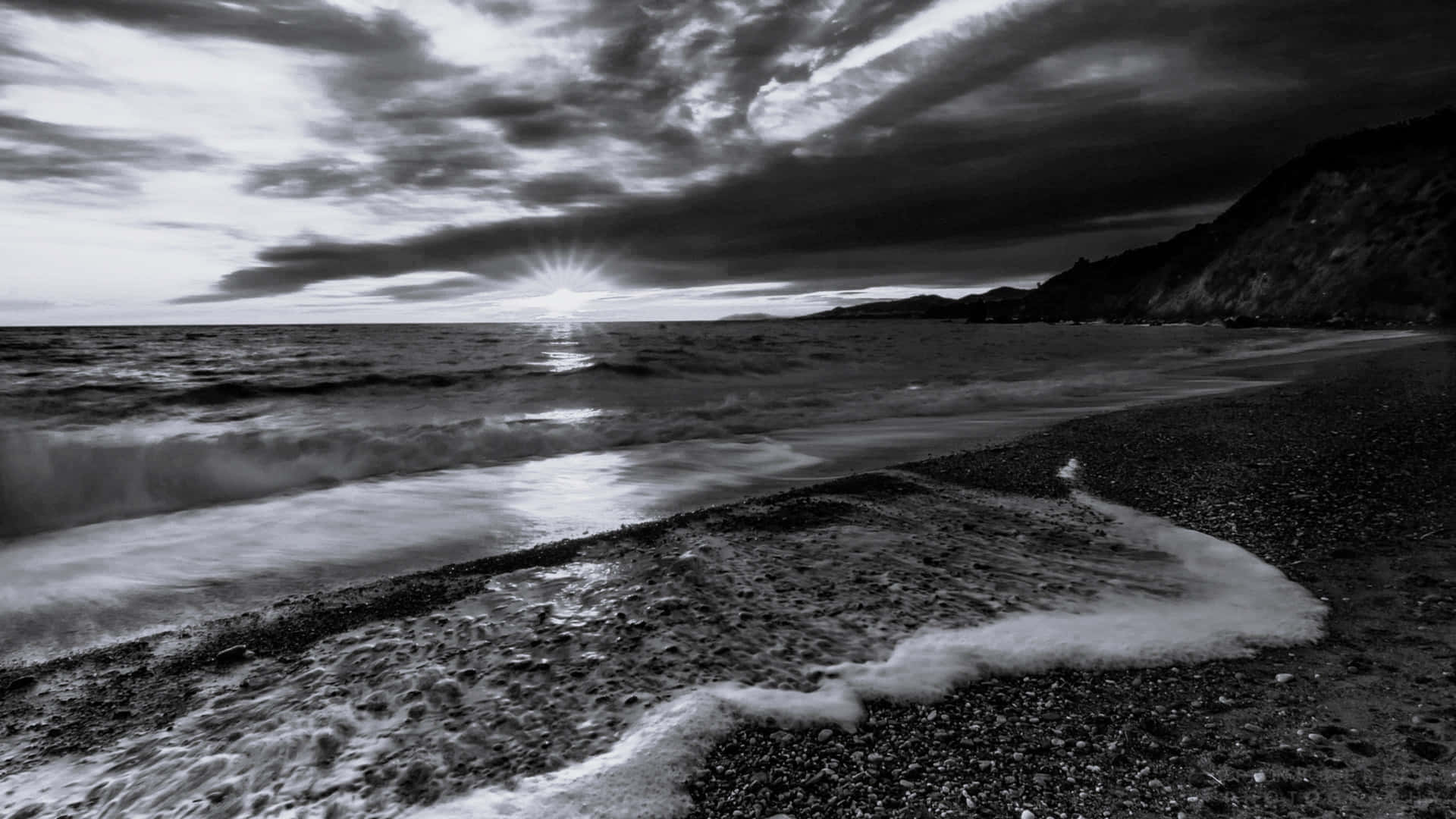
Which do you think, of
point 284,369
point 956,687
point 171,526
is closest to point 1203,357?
point 956,687

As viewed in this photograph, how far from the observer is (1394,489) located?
17.7 ft

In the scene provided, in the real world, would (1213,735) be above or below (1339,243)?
below

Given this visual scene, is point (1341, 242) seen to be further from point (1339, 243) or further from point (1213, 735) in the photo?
point (1213, 735)

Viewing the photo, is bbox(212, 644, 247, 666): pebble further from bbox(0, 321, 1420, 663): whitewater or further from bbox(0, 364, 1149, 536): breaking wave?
bbox(0, 364, 1149, 536): breaking wave

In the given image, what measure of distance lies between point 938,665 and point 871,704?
480 mm

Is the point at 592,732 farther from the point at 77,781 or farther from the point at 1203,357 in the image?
the point at 1203,357

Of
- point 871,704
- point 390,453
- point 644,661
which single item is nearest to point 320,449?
point 390,453

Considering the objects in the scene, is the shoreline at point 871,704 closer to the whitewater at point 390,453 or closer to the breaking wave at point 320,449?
the whitewater at point 390,453

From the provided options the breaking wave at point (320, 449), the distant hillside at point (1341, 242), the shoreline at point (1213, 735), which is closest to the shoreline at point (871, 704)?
the shoreline at point (1213, 735)

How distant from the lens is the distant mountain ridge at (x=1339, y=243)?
127 ft

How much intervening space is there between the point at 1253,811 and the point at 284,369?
1259 inches

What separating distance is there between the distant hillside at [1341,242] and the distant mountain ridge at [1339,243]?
91 mm

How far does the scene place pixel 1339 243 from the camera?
47.1m

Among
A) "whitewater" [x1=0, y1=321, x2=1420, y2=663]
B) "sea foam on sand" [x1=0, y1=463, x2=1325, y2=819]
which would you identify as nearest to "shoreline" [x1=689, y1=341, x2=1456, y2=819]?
"sea foam on sand" [x1=0, y1=463, x2=1325, y2=819]
